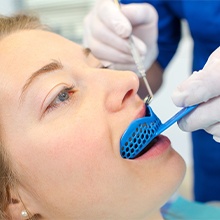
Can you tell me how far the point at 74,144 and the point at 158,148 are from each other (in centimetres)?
23

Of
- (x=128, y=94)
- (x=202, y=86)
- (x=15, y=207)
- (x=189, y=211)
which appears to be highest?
(x=202, y=86)

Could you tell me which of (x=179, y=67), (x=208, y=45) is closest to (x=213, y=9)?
(x=208, y=45)

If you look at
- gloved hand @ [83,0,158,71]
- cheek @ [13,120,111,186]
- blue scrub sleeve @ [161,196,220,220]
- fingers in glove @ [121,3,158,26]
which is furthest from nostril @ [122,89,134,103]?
blue scrub sleeve @ [161,196,220,220]

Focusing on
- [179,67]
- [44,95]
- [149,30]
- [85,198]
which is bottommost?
[179,67]

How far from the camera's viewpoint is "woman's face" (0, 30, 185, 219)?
98 centimetres

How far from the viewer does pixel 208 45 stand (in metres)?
1.50

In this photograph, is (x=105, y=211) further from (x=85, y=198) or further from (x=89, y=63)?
(x=89, y=63)

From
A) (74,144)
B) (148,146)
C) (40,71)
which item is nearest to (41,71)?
(40,71)

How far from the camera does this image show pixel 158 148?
106 cm

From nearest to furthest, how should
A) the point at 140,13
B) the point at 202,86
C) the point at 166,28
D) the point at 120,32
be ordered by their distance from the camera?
the point at 202,86 < the point at 120,32 < the point at 140,13 < the point at 166,28

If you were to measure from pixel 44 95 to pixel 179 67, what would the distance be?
167 centimetres

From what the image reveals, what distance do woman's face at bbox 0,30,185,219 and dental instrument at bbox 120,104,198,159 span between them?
0.02 m

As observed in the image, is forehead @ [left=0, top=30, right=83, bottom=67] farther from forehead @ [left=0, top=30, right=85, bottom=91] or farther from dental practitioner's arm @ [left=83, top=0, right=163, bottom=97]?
dental practitioner's arm @ [left=83, top=0, right=163, bottom=97]

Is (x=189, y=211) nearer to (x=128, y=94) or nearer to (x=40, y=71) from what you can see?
(x=128, y=94)
